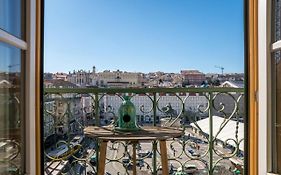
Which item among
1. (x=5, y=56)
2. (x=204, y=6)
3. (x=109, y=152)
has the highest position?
(x=204, y=6)

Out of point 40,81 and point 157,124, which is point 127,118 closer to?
point 157,124

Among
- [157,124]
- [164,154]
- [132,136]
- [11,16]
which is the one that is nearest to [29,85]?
[11,16]

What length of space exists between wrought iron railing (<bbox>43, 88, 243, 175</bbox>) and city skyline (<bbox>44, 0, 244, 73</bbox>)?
2.32ft

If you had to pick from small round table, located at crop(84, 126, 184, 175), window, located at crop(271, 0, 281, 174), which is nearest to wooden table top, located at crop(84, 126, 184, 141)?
small round table, located at crop(84, 126, 184, 175)

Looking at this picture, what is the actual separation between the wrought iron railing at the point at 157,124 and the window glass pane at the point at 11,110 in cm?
129

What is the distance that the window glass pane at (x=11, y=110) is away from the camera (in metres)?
1.21

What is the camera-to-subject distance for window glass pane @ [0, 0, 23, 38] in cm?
121

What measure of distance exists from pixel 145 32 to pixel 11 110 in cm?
335

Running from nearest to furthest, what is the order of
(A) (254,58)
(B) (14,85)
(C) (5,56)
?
(C) (5,56)
(B) (14,85)
(A) (254,58)

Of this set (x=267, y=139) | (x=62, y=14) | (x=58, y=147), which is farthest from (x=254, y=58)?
(x=62, y=14)

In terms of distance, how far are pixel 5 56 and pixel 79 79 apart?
1527 mm

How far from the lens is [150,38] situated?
427 centimetres

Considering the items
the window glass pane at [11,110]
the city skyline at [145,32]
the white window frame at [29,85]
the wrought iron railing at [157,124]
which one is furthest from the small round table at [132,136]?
the city skyline at [145,32]

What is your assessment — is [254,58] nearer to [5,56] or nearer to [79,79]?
[5,56]
